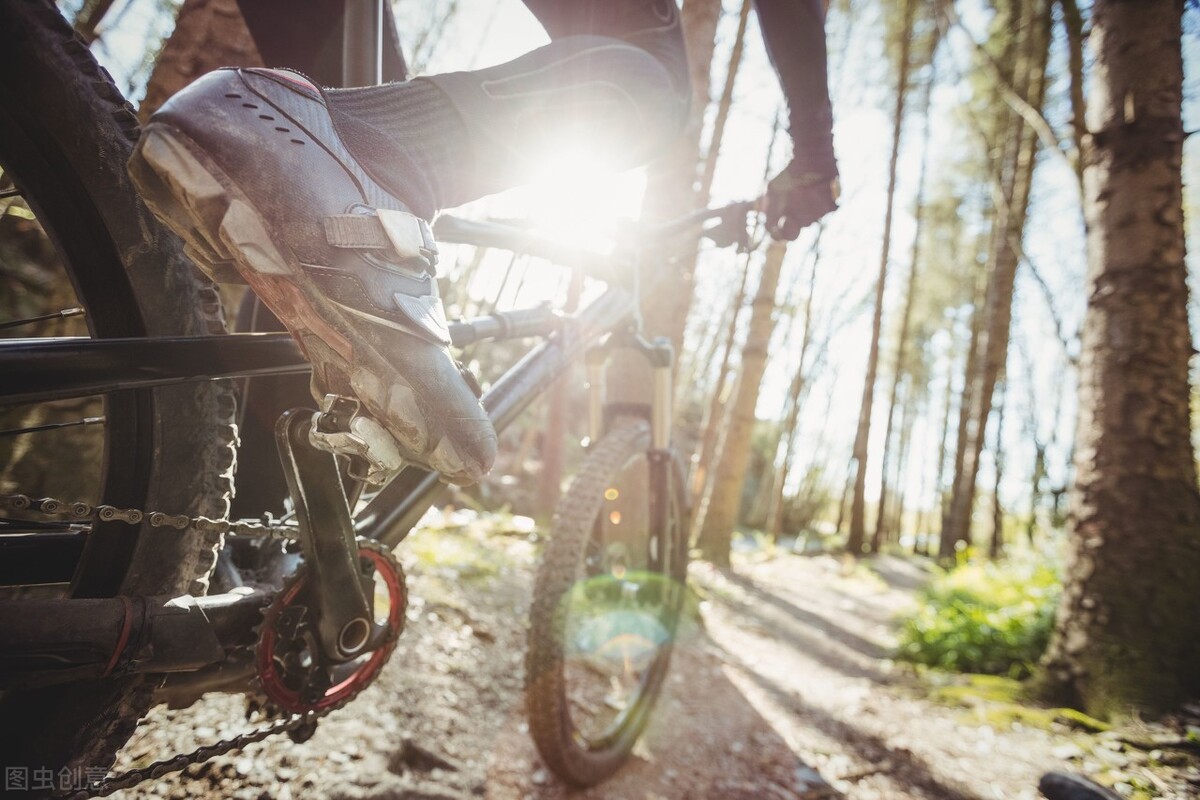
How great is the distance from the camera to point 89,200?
0.88 meters

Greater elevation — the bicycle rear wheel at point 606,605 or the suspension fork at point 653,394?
the suspension fork at point 653,394

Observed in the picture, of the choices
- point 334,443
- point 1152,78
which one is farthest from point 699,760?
point 1152,78

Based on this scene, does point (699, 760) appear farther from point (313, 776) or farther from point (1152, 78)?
point (1152, 78)

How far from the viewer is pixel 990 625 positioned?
427 centimetres

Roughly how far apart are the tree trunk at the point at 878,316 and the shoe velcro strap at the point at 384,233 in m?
12.5

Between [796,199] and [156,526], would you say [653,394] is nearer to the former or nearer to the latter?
[796,199]

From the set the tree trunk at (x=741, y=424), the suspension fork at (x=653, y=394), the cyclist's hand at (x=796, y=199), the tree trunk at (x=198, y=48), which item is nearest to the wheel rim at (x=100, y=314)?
the suspension fork at (x=653, y=394)

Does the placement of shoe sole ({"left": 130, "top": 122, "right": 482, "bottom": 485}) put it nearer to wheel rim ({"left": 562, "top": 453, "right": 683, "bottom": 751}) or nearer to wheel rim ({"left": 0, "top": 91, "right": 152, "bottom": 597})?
wheel rim ({"left": 0, "top": 91, "right": 152, "bottom": 597})

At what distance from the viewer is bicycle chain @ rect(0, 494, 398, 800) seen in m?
0.81

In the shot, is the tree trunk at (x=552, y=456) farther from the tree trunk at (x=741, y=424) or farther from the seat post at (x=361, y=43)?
the seat post at (x=361, y=43)

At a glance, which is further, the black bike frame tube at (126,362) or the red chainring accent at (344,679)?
the red chainring accent at (344,679)

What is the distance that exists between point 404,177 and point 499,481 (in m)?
11.9

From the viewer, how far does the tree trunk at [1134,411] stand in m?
2.61

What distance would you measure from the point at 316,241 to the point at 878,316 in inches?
505
